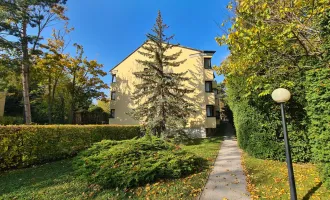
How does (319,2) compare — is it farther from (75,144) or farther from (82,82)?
(82,82)

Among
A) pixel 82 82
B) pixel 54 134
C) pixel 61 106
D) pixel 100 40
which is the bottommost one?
pixel 54 134

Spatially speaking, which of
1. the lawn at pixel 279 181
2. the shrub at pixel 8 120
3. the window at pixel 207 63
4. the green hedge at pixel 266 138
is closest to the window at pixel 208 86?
the window at pixel 207 63

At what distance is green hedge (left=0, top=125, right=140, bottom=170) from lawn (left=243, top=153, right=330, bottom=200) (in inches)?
331

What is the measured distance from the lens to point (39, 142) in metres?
8.23

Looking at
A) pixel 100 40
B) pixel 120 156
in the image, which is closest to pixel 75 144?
pixel 120 156

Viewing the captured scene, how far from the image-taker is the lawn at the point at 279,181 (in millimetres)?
4555

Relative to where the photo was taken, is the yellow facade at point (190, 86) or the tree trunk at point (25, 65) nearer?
the tree trunk at point (25, 65)

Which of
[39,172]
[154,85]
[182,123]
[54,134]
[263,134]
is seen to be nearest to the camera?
[39,172]

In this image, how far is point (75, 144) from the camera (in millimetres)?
9961

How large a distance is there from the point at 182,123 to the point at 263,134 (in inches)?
262

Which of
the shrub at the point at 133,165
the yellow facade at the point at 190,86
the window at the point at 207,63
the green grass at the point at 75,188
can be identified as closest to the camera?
the green grass at the point at 75,188

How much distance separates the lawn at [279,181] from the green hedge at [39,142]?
8403 mm

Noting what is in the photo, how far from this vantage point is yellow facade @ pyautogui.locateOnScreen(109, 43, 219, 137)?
18.9m

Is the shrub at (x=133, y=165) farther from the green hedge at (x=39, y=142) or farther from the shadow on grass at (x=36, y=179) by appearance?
the green hedge at (x=39, y=142)
